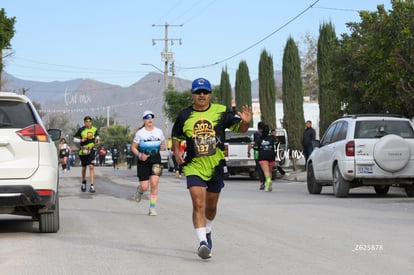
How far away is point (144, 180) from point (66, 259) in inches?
275

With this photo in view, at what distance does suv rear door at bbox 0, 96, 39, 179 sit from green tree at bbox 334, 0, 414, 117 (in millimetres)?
12601

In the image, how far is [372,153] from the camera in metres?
18.8

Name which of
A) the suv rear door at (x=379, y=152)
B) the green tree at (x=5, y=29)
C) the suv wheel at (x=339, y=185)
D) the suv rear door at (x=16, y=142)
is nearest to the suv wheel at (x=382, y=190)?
the suv wheel at (x=339, y=185)

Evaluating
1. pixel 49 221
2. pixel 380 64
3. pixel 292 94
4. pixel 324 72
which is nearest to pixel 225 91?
pixel 292 94

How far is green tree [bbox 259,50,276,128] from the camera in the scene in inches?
2101

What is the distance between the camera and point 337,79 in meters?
28.3

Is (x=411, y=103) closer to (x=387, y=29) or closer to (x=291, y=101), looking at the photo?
(x=387, y=29)

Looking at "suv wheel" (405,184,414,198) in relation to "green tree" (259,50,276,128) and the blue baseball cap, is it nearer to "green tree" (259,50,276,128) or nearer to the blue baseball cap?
the blue baseball cap

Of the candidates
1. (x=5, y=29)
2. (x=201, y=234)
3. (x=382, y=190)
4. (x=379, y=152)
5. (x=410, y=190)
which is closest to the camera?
(x=201, y=234)

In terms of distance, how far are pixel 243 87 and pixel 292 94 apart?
618 inches

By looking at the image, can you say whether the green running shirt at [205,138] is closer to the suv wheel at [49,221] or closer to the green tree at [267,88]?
the suv wheel at [49,221]

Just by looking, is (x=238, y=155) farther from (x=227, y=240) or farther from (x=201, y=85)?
(x=201, y=85)

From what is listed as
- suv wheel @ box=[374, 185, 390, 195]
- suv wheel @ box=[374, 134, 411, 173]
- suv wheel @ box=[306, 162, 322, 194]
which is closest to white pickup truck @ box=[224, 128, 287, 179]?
suv wheel @ box=[306, 162, 322, 194]

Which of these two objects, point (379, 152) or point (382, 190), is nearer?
point (379, 152)
